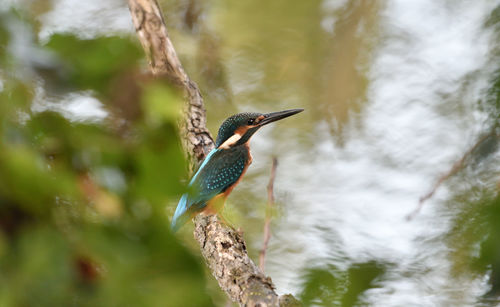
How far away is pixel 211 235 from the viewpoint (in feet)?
9.73

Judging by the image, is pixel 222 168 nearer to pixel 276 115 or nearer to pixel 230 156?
pixel 230 156

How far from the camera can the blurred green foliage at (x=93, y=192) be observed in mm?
537

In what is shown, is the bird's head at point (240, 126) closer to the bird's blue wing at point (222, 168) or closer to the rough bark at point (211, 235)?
the bird's blue wing at point (222, 168)

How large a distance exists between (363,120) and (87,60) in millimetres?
5002

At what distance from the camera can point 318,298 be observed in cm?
68

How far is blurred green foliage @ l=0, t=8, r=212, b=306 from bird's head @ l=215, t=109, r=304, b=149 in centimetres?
327

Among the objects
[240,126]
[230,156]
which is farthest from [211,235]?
[240,126]

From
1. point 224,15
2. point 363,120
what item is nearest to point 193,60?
point 224,15

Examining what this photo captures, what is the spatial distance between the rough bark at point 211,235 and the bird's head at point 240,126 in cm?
48

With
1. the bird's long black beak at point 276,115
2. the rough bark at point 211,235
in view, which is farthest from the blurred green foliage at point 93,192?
the bird's long black beak at point 276,115

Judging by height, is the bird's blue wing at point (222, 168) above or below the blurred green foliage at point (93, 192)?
above

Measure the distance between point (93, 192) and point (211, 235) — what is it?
242 centimetres

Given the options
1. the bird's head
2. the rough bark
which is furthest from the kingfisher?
the rough bark

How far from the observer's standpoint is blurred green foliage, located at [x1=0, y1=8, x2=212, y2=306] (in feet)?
1.76
